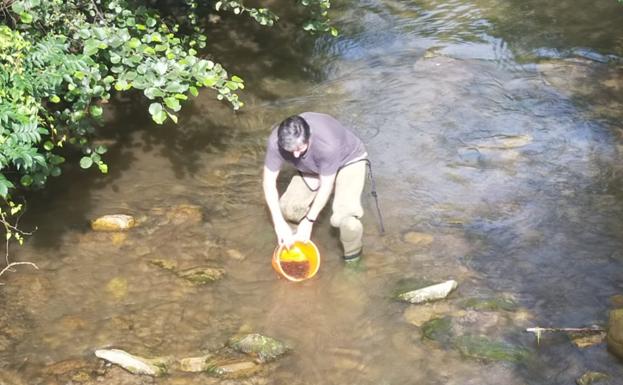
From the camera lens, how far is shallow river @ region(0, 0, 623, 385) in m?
4.56

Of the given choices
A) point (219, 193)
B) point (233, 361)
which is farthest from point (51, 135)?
point (233, 361)

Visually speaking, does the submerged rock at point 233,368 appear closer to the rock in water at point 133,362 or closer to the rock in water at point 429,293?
the rock in water at point 133,362

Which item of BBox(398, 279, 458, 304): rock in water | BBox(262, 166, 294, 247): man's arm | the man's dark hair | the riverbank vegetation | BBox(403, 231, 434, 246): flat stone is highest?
the riverbank vegetation

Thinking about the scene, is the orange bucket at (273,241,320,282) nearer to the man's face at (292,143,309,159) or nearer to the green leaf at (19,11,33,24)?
the man's face at (292,143,309,159)

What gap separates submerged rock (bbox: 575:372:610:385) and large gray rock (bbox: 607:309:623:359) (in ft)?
0.59

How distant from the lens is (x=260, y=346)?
4.57m

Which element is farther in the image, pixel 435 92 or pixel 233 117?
pixel 435 92

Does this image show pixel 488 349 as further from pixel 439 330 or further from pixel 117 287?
pixel 117 287

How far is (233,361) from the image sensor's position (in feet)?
14.7

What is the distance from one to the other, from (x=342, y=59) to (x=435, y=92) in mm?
1460

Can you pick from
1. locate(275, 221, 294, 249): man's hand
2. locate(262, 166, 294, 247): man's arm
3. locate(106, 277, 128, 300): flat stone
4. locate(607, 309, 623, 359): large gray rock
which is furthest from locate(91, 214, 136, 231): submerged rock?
locate(607, 309, 623, 359): large gray rock

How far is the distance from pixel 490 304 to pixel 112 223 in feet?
10.4

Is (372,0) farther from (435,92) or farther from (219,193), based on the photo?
(219,193)

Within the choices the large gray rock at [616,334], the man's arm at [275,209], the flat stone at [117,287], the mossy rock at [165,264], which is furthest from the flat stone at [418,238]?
the flat stone at [117,287]
